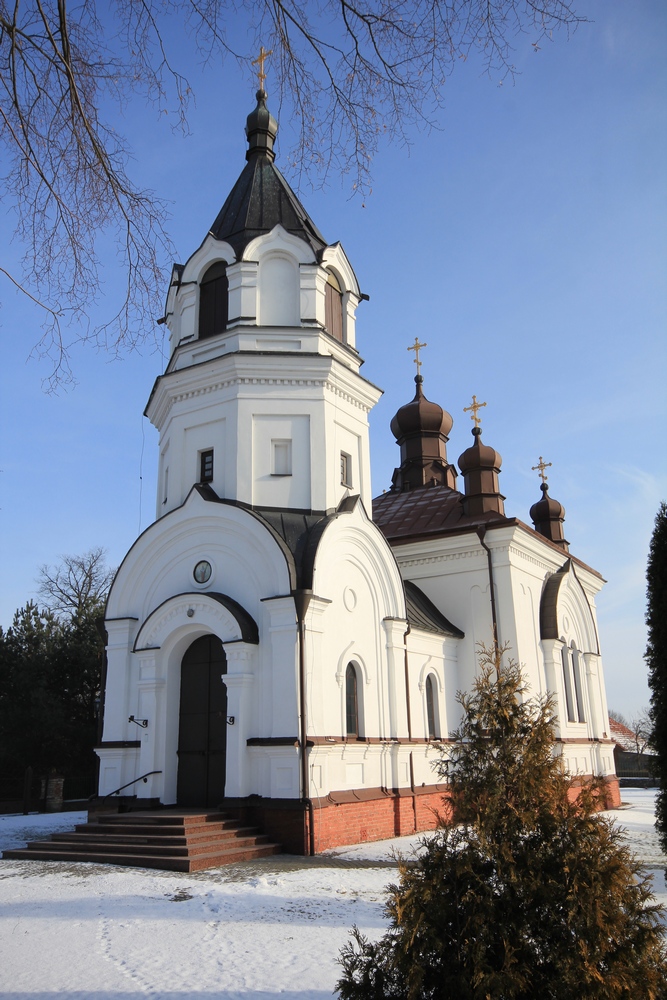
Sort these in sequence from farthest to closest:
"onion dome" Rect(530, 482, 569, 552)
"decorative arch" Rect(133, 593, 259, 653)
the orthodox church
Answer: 1. "onion dome" Rect(530, 482, 569, 552)
2. "decorative arch" Rect(133, 593, 259, 653)
3. the orthodox church

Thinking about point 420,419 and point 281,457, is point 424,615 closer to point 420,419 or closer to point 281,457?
point 281,457

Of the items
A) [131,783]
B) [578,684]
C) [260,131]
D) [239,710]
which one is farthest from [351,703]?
[260,131]

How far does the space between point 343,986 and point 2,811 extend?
63.2 feet

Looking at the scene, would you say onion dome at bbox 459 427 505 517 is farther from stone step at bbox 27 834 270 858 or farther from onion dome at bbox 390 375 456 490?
stone step at bbox 27 834 270 858

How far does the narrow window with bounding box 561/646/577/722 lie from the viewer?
21391 millimetres

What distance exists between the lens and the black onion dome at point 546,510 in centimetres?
2623

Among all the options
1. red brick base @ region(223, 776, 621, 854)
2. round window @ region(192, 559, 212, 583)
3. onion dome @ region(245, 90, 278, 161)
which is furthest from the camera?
onion dome @ region(245, 90, 278, 161)

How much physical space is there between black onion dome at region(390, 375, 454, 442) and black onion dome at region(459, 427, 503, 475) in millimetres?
6251

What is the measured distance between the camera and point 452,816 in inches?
193

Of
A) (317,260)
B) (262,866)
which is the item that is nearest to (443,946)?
(262,866)

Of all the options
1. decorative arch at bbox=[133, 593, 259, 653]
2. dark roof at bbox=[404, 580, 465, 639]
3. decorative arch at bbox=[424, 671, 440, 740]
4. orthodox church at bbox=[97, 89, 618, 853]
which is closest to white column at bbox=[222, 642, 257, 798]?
orthodox church at bbox=[97, 89, 618, 853]

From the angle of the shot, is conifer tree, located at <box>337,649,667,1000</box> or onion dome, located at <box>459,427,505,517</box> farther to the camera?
onion dome, located at <box>459,427,505,517</box>

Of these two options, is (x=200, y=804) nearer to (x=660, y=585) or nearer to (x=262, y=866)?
(x=262, y=866)

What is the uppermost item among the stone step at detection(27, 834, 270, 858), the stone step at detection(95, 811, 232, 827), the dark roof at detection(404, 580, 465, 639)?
the dark roof at detection(404, 580, 465, 639)
